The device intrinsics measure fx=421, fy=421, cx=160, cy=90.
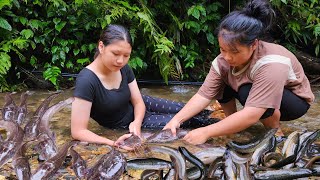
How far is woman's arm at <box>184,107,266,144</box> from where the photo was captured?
2598 millimetres

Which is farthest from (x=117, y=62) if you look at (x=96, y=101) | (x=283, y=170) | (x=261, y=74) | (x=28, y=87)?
(x=28, y=87)

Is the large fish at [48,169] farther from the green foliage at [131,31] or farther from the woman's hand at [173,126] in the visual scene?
the green foliage at [131,31]

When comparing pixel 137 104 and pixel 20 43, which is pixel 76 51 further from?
pixel 137 104

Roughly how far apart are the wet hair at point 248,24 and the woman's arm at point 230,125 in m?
0.42

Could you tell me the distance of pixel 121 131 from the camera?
3170mm

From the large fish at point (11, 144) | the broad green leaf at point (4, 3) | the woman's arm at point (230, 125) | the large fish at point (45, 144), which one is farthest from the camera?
the broad green leaf at point (4, 3)

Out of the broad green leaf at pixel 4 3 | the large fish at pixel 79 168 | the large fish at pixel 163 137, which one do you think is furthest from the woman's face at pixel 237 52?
the broad green leaf at pixel 4 3

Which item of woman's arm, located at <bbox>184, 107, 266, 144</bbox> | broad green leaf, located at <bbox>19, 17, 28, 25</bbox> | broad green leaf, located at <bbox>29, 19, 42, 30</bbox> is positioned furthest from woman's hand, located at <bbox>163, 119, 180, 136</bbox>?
broad green leaf, located at <bbox>19, 17, 28, 25</bbox>

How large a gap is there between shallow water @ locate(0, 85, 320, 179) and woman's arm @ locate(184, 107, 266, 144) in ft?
0.21

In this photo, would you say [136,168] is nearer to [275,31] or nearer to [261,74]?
[261,74]

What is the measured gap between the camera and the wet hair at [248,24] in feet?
8.20

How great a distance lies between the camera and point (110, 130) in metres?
3.21

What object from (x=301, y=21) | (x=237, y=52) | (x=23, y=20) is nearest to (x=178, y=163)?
(x=237, y=52)

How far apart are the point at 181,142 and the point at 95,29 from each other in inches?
116
